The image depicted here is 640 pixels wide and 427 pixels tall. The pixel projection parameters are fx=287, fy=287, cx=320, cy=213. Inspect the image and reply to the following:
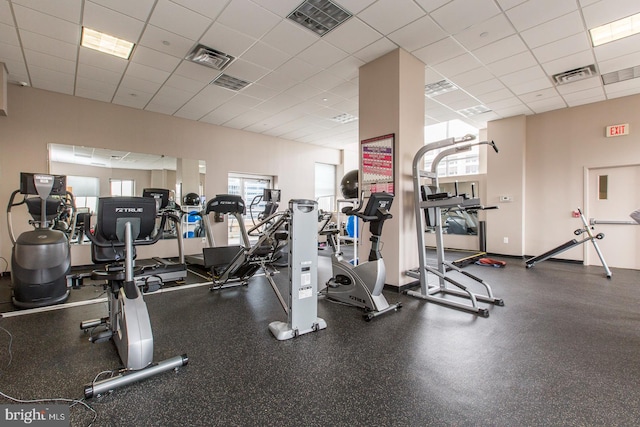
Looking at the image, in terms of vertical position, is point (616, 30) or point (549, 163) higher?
point (616, 30)

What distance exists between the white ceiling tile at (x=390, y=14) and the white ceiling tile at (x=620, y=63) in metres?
3.38

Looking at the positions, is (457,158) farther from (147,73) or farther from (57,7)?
(57,7)

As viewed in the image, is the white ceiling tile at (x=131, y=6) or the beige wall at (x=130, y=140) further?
the beige wall at (x=130, y=140)

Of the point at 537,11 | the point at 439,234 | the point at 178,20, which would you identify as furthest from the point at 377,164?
the point at 178,20

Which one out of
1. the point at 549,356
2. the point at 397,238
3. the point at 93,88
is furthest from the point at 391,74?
the point at 93,88

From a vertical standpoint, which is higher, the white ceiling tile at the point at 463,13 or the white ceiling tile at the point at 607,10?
the white ceiling tile at the point at 463,13

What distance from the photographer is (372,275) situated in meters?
3.23

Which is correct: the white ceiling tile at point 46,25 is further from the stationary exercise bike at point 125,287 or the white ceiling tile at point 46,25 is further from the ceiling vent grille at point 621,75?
the ceiling vent grille at point 621,75

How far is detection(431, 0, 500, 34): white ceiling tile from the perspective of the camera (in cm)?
317

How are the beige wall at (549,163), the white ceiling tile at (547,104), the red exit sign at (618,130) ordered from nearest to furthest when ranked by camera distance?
the red exit sign at (618,130) → the beige wall at (549,163) → the white ceiling tile at (547,104)

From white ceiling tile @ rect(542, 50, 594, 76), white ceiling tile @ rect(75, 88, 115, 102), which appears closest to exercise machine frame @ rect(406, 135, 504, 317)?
white ceiling tile @ rect(542, 50, 594, 76)

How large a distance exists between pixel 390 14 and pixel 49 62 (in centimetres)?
497

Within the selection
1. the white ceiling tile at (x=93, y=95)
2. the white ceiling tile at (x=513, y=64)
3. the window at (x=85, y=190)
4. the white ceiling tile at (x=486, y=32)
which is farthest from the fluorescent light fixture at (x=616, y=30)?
the window at (x=85, y=190)

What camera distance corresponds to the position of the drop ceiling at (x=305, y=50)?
3250 mm
